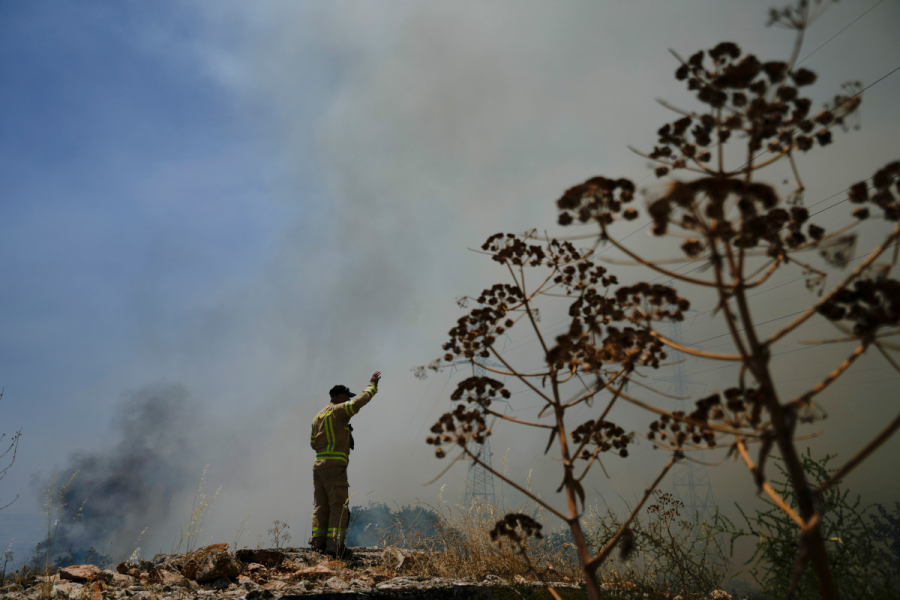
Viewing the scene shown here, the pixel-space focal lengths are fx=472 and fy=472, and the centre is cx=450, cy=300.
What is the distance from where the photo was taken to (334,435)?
27.9 ft

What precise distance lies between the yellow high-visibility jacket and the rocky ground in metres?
1.76

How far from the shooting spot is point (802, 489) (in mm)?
1335

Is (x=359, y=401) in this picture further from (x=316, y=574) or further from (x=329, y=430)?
(x=316, y=574)

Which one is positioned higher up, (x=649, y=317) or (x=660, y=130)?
(x=660, y=130)

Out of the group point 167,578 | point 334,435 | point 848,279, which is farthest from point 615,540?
point 334,435

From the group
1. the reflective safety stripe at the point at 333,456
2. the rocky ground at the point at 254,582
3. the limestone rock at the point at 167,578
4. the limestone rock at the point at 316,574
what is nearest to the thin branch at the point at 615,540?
the rocky ground at the point at 254,582

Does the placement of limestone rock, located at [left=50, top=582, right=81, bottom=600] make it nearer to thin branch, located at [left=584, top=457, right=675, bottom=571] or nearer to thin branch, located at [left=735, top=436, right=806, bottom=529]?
thin branch, located at [left=584, top=457, right=675, bottom=571]

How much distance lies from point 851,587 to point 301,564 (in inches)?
245

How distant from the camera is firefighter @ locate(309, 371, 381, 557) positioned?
8125mm

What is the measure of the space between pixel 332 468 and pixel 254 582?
9.61ft

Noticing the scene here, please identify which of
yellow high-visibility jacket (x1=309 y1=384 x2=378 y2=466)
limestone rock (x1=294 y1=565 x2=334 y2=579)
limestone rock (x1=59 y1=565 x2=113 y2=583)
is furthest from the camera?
yellow high-visibility jacket (x1=309 y1=384 x2=378 y2=466)

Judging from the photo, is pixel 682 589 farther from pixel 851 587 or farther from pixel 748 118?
pixel 748 118

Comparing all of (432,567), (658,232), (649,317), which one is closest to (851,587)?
(649,317)

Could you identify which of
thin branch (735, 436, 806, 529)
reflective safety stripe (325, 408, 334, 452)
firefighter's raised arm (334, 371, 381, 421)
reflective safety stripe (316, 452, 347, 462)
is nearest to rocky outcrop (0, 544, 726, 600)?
reflective safety stripe (316, 452, 347, 462)
